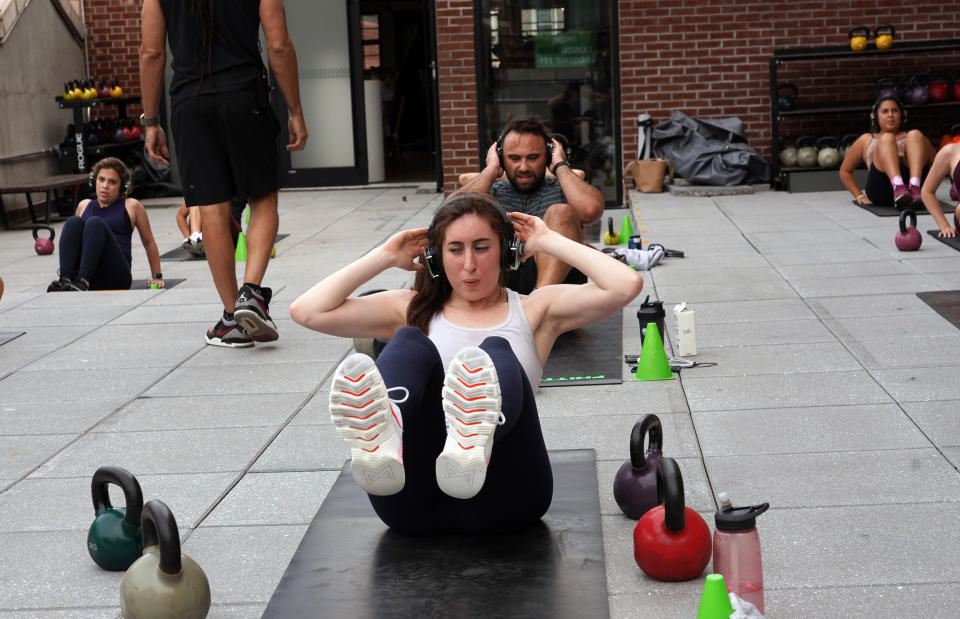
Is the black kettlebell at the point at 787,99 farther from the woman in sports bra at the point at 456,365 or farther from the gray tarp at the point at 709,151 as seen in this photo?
the woman in sports bra at the point at 456,365

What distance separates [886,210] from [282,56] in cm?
625

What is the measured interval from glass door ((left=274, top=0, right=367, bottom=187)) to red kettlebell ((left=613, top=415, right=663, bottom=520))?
13.0 metres

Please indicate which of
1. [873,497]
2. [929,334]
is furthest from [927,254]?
[873,497]

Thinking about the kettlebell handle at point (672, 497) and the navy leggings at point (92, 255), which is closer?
the kettlebell handle at point (672, 497)

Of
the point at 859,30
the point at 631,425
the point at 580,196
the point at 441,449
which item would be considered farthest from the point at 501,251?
the point at 859,30

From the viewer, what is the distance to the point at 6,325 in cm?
727

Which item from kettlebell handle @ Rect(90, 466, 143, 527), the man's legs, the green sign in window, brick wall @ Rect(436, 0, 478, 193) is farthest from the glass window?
kettlebell handle @ Rect(90, 466, 143, 527)

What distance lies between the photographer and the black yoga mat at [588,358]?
5.37 meters

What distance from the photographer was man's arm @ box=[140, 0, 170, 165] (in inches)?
244

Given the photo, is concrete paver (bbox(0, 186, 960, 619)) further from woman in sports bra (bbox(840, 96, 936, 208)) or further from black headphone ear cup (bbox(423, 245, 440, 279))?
woman in sports bra (bbox(840, 96, 936, 208))

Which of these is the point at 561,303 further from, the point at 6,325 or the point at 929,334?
the point at 6,325

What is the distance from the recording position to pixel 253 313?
6031 millimetres

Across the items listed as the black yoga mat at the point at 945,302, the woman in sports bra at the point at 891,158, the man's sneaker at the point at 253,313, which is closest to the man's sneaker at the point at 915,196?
the woman in sports bra at the point at 891,158

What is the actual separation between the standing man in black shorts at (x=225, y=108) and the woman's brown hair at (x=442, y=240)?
265cm
